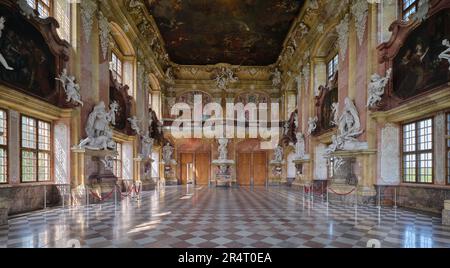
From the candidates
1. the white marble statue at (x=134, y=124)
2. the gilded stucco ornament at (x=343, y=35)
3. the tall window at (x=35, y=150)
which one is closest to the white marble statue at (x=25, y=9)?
the tall window at (x=35, y=150)

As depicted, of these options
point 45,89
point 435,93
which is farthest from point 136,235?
point 435,93

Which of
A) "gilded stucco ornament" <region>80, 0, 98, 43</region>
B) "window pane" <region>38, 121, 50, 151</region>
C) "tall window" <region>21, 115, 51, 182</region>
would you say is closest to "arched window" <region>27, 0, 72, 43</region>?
"gilded stucco ornament" <region>80, 0, 98, 43</region>

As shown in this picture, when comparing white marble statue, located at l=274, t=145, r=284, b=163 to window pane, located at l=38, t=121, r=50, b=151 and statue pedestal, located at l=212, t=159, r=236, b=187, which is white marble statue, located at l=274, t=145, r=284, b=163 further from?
window pane, located at l=38, t=121, r=50, b=151

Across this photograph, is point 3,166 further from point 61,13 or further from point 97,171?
point 61,13

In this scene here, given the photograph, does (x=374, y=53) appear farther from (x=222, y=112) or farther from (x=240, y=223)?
(x=222, y=112)

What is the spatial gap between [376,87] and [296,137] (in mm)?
9469

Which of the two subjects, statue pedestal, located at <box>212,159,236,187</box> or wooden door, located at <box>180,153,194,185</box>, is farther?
wooden door, located at <box>180,153,194,185</box>

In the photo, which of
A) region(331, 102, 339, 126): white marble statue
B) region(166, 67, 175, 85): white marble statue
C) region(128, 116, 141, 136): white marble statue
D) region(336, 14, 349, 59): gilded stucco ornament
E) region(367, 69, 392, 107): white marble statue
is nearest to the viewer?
region(367, 69, 392, 107): white marble statue

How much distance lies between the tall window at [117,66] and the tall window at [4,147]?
735cm

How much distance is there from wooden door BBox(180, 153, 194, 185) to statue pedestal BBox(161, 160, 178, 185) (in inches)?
36.6

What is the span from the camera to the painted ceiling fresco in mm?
15594

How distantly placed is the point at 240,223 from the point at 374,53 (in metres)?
8.57

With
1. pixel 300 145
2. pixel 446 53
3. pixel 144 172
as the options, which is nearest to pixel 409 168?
Answer: pixel 446 53

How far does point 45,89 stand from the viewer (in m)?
8.69
